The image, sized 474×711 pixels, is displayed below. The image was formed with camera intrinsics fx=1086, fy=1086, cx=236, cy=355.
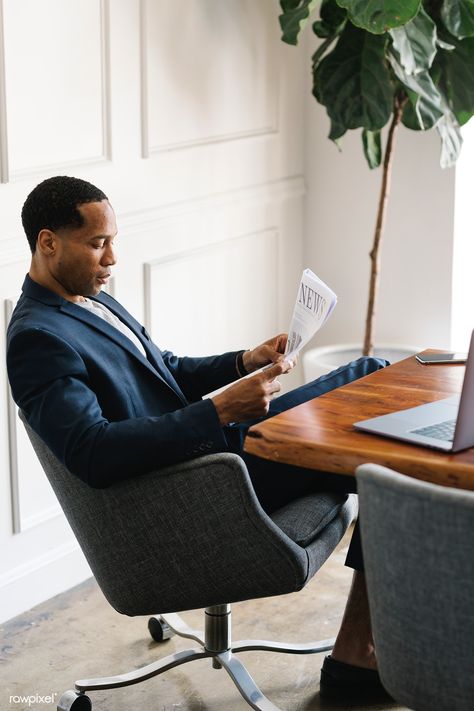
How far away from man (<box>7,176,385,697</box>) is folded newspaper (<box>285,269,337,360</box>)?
0.05 metres

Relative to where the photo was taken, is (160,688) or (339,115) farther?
(339,115)

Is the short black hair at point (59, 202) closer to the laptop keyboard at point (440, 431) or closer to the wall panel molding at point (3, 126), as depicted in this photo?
the wall panel molding at point (3, 126)

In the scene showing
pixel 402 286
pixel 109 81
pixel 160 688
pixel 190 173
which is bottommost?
pixel 160 688

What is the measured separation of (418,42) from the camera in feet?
Result: 9.93

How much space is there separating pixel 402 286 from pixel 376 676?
5.96ft

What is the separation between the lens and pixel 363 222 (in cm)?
388

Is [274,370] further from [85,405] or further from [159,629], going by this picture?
[159,629]

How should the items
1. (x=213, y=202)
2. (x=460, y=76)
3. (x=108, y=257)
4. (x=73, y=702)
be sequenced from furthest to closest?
(x=213, y=202), (x=460, y=76), (x=73, y=702), (x=108, y=257)

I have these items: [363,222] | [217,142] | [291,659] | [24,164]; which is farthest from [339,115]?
[291,659]

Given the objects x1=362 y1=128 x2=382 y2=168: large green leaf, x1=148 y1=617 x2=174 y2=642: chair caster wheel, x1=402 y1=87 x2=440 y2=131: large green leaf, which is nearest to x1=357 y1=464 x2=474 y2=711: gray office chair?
x1=148 y1=617 x2=174 y2=642: chair caster wheel

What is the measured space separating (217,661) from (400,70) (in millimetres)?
1746

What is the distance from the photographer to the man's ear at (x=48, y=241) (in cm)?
207

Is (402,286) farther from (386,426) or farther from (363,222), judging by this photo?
(386,426)

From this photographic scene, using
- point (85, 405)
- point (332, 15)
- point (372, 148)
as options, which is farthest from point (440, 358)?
point (332, 15)
